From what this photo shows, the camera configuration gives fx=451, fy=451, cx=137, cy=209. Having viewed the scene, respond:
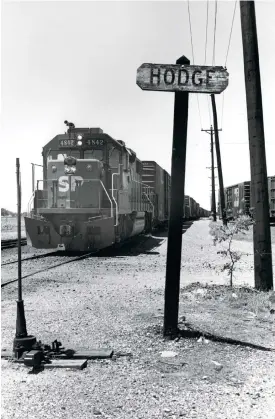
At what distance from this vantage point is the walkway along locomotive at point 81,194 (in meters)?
12.6

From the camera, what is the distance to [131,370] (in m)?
3.87

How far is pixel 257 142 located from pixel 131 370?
454 cm

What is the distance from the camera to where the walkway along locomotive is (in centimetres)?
1255

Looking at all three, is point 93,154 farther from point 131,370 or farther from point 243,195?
point 243,195

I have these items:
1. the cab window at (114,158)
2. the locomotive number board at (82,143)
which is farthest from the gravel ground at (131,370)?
the cab window at (114,158)

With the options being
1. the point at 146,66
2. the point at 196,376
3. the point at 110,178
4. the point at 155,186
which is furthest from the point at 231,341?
the point at 155,186

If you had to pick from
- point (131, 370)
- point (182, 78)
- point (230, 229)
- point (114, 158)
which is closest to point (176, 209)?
point (182, 78)

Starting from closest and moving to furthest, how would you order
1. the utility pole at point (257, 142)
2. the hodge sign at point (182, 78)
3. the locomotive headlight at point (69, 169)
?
1. the hodge sign at point (182, 78)
2. the utility pole at point (257, 142)
3. the locomotive headlight at point (69, 169)

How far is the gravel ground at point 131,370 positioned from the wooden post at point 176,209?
317mm

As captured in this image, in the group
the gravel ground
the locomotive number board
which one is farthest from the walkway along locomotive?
the gravel ground

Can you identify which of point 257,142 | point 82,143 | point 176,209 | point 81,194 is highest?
point 82,143

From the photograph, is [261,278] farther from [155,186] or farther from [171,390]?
[155,186]

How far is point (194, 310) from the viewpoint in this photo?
6121mm

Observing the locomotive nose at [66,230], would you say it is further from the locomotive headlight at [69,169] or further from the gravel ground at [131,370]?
the gravel ground at [131,370]
